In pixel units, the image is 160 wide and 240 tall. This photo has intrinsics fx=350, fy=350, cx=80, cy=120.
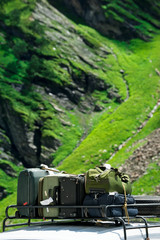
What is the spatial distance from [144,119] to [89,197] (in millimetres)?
55043

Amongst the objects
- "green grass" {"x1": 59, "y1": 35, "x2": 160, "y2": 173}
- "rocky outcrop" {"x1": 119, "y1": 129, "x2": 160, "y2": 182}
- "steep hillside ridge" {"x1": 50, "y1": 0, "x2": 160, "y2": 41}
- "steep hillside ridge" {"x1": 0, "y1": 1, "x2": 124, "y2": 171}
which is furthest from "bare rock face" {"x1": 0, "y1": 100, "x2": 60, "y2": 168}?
"steep hillside ridge" {"x1": 50, "y1": 0, "x2": 160, "y2": 41}

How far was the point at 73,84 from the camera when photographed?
2975 inches

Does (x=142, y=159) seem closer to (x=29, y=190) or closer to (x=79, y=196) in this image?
(x=29, y=190)

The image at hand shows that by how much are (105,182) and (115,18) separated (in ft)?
316

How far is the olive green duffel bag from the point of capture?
22.1ft

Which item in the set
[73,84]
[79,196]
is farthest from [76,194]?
[73,84]

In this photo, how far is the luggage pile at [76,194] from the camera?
6660 mm

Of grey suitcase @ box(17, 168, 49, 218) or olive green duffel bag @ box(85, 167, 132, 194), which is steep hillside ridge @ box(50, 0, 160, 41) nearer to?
grey suitcase @ box(17, 168, 49, 218)

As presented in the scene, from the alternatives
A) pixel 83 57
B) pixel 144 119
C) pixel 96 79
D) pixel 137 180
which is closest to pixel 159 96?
pixel 144 119

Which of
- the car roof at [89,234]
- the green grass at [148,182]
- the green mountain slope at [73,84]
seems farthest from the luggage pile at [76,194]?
the green mountain slope at [73,84]

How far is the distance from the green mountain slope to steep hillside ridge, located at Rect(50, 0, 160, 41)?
0.28m

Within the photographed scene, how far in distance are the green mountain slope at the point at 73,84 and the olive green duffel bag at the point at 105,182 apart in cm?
3288

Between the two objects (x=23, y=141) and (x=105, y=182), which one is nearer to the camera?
(x=105, y=182)

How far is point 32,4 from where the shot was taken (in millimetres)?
86438
